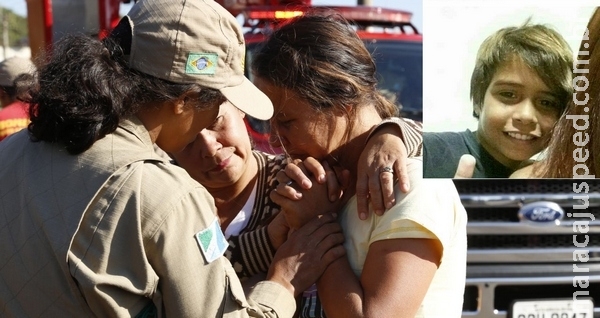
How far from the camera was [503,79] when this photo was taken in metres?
2.29

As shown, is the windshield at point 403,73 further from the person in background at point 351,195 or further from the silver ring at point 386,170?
the silver ring at point 386,170

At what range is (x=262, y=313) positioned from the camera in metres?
2.10

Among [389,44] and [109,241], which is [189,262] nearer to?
[109,241]

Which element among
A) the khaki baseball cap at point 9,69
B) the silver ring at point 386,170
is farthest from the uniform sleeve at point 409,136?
the khaki baseball cap at point 9,69

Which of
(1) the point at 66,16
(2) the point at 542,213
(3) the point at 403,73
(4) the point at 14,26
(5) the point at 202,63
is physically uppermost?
(5) the point at 202,63

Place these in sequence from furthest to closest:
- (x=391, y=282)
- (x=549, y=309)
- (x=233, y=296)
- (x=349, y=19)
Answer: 1. (x=349, y=19)
2. (x=549, y=309)
3. (x=391, y=282)
4. (x=233, y=296)

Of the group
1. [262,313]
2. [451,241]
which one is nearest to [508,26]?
[451,241]

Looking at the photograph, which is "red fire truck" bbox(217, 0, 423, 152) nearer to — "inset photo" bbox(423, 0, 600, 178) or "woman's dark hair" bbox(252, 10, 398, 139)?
"woman's dark hair" bbox(252, 10, 398, 139)

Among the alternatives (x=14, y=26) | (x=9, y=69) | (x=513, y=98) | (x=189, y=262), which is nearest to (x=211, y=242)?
(x=189, y=262)

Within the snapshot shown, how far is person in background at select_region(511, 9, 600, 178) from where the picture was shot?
7.45 feet

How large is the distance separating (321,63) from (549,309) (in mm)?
2700

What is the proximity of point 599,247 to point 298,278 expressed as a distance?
9.69ft

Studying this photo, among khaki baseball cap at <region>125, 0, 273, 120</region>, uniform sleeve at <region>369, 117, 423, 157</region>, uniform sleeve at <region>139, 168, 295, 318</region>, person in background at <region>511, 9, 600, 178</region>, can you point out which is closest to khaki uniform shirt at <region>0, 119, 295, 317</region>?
uniform sleeve at <region>139, 168, 295, 318</region>

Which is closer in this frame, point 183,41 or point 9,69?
point 183,41
